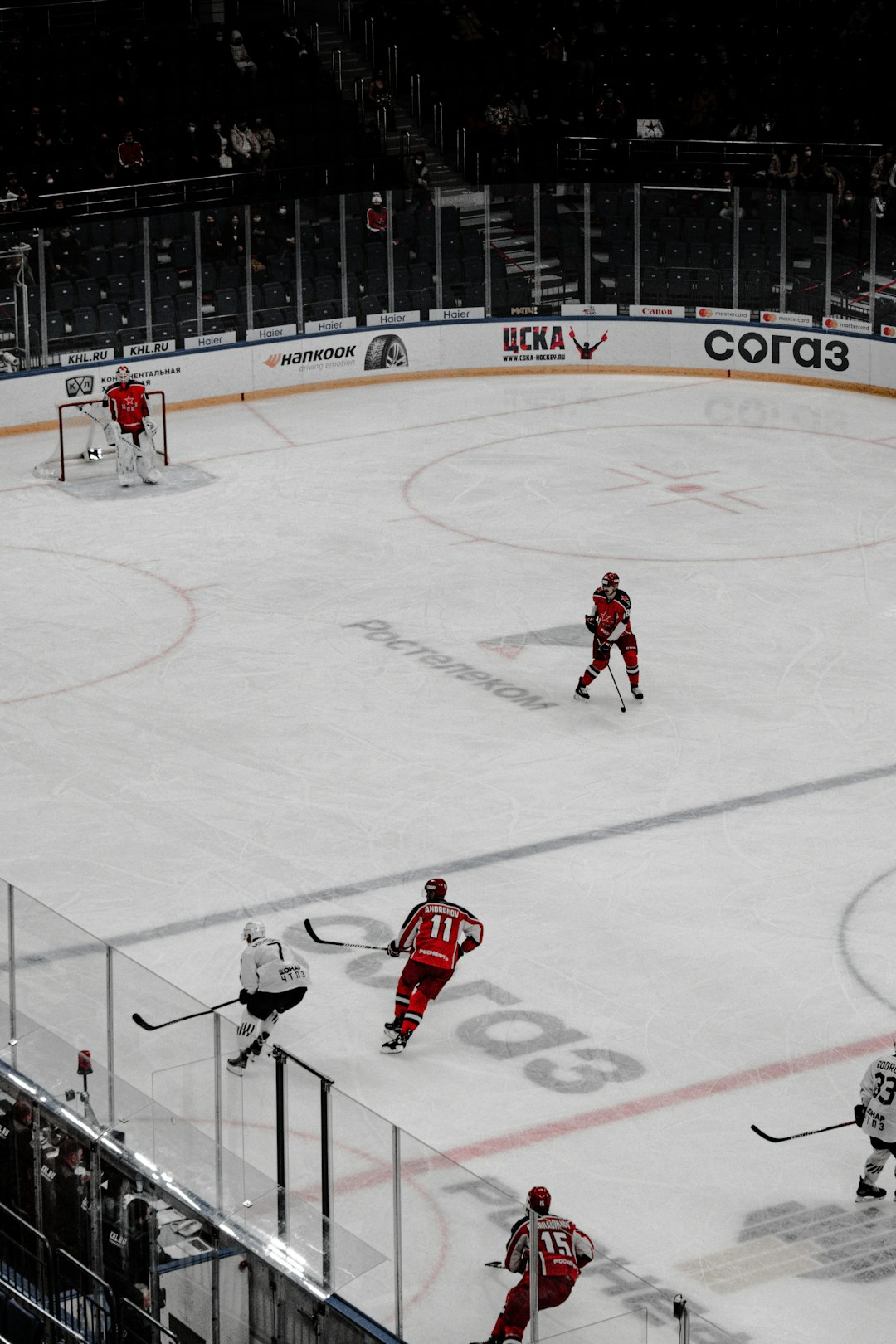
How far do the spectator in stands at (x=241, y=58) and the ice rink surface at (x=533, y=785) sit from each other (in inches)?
270

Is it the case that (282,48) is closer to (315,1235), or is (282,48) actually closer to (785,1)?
(785,1)

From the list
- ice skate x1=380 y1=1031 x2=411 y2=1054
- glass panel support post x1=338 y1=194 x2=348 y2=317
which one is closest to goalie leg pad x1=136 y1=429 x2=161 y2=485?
glass panel support post x1=338 y1=194 x2=348 y2=317

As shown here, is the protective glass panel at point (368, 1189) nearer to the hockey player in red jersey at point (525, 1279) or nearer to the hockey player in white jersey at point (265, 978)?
the hockey player in red jersey at point (525, 1279)

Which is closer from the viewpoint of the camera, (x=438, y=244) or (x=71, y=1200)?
(x=71, y=1200)

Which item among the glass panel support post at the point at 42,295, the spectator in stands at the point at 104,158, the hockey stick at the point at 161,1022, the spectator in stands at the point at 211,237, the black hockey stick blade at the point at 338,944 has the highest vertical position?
the spectator in stands at the point at 104,158

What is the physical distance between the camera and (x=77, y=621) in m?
19.1

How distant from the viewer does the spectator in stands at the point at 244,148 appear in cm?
2941

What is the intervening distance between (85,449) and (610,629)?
33.6 ft

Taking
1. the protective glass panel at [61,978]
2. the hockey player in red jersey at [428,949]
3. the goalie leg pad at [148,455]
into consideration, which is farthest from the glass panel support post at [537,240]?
the protective glass panel at [61,978]

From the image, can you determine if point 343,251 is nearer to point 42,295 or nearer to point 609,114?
point 42,295

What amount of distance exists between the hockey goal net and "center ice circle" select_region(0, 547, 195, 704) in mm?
3165

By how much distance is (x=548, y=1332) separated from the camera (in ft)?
24.5

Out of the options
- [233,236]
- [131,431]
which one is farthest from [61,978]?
[233,236]

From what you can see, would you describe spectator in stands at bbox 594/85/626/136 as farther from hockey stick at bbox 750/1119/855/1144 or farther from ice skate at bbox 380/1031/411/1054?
hockey stick at bbox 750/1119/855/1144
